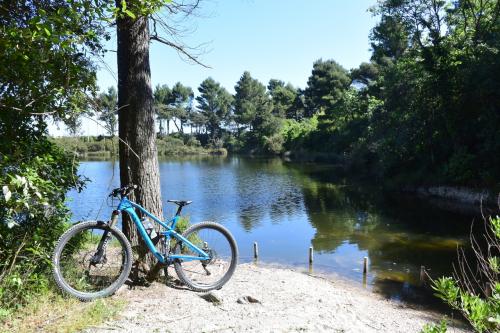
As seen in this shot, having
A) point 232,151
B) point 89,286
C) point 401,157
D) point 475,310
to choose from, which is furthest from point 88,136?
point 232,151

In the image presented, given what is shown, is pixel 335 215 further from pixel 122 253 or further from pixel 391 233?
pixel 122 253

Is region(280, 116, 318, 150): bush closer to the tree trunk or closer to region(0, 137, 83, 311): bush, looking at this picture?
the tree trunk

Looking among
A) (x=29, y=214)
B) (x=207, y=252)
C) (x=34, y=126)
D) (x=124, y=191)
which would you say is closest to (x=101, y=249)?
(x=124, y=191)

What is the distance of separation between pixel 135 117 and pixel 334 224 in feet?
47.2

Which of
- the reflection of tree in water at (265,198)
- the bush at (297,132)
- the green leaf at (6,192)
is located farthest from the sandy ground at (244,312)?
the bush at (297,132)

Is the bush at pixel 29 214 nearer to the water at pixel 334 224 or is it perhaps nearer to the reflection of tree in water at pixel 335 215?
the water at pixel 334 224

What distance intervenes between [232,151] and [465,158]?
6170cm

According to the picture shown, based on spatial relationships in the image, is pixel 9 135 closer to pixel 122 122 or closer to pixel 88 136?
pixel 88 136

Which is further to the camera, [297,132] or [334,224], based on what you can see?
[297,132]

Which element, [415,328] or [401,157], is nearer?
[415,328]

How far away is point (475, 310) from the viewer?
2.08m

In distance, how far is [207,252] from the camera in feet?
17.0

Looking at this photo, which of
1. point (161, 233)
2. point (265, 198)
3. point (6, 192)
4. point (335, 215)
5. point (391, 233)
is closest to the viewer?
point (6, 192)

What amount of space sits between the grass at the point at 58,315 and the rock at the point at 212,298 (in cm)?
93
